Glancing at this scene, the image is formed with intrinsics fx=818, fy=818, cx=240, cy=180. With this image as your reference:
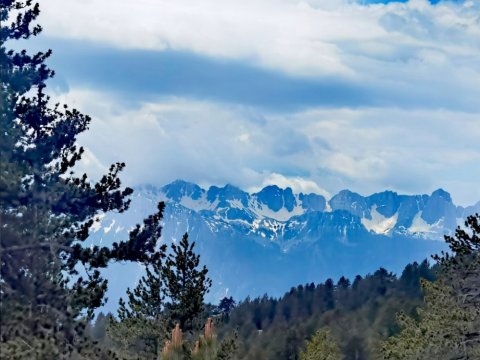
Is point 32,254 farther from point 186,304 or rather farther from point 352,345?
point 352,345

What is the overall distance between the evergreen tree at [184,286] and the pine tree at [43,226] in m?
20.6

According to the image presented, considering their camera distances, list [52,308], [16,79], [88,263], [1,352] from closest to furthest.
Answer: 1. [1,352]
2. [52,308]
3. [88,263]
4. [16,79]

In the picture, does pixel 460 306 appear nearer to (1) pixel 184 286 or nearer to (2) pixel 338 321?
(1) pixel 184 286

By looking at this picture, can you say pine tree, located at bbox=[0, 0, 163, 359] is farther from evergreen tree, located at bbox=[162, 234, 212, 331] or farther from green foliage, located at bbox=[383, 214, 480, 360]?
evergreen tree, located at bbox=[162, 234, 212, 331]

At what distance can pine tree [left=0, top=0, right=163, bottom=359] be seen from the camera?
730 inches

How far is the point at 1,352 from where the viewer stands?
54.6 feet

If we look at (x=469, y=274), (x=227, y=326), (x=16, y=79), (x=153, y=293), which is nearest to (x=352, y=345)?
(x=227, y=326)

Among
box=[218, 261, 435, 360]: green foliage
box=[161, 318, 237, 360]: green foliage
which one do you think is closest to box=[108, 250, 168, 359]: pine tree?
box=[218, 261, 435, 360]: green foliage

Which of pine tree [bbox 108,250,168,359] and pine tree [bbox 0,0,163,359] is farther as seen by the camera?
pine tree [bbox 108,250,168,359]

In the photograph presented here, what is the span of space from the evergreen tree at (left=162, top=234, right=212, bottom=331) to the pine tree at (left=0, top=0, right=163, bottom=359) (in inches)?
811

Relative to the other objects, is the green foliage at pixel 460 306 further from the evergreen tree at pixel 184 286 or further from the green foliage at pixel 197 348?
the evergreen tree at pixel 184 286

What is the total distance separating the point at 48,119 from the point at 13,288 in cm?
691

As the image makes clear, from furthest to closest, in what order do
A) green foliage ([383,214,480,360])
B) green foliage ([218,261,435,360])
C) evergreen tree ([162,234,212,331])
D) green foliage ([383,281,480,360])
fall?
green foliage ([218,261,435,360])
evergreen tree ([162,234,212,331])
green foliage ([383,281,480,360])
green foliage ([383,214,480,360])

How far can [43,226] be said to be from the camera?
20922 mm
